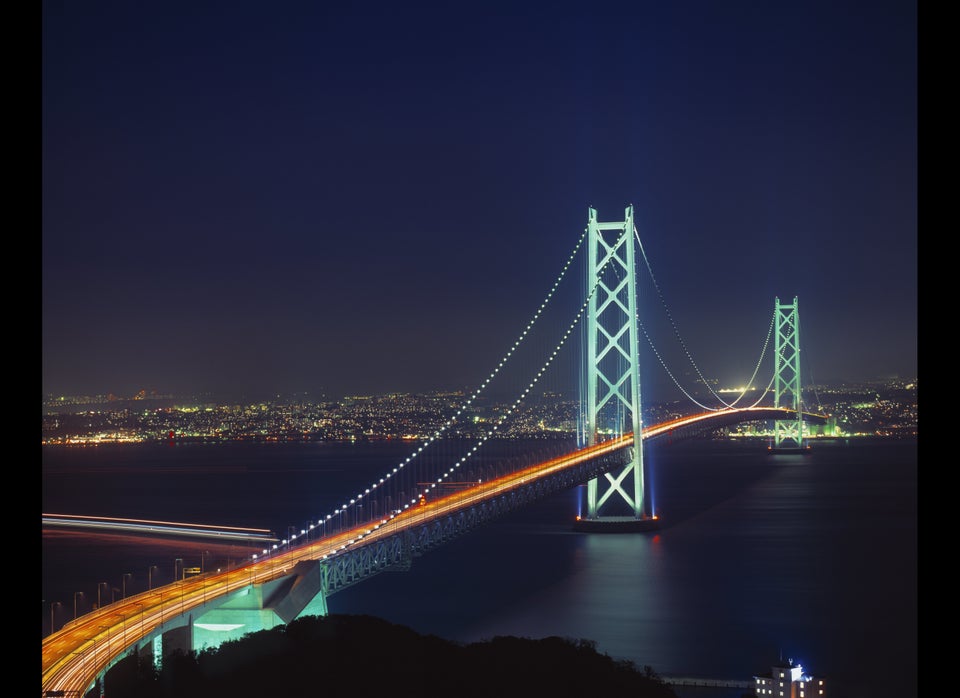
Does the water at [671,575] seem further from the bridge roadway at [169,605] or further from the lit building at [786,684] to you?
the bridge roadway at [169,605]

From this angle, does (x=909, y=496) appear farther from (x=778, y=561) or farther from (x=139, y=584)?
(x=139, y=584)

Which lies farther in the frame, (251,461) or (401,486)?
(251,461)

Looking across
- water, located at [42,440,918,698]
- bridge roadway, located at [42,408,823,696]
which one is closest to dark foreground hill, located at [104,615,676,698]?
bridge roadway, located at [42,408,823,696]

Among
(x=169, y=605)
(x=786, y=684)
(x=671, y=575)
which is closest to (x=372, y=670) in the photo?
(x=169, y=605)

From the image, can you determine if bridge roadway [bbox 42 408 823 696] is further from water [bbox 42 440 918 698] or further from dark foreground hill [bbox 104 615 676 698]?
water [bbox 42 440 918 698]

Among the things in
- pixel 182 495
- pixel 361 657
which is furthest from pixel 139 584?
pixel 182 495
